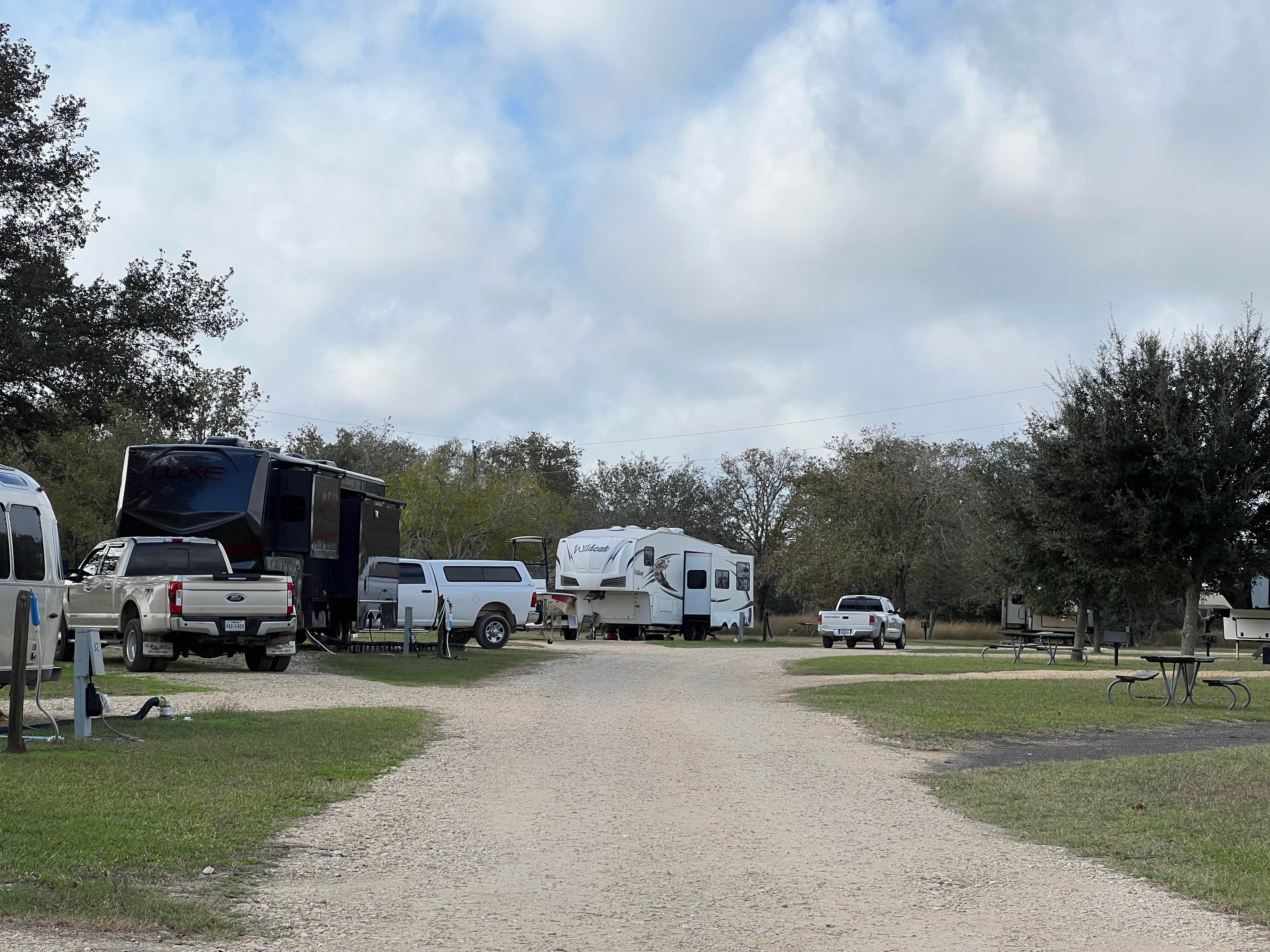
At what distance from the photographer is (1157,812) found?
8758mm

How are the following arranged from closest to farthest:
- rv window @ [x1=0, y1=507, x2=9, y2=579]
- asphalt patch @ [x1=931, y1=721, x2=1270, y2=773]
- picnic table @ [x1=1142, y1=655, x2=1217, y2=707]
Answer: rv window @ [x1=0, y1=507, x2=9, y2=579] < asphalt patch @ [x1=931, y1=721, x2=1270, y2=773] < picnic table @ [x1=1142, y1=655, x2=1217, y2=707]

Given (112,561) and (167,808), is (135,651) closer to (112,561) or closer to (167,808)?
(112,561)

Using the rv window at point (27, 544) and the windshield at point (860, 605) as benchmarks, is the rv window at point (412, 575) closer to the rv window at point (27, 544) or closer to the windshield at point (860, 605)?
the windshield at point (860, 605)

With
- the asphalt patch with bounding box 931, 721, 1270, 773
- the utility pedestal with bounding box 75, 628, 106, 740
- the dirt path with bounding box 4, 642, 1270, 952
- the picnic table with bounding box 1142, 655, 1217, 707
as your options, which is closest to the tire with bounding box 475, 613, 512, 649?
the picnic table with bounding box 1142, 655, 1217, 707

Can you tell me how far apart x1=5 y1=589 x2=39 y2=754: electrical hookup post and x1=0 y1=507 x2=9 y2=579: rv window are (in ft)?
3.37

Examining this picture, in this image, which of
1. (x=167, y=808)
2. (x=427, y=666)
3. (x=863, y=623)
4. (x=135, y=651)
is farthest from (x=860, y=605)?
(x=167, y=808)

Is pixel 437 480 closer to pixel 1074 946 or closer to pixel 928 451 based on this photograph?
pixel 928 451

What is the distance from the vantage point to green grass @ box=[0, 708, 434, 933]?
5.70 metres

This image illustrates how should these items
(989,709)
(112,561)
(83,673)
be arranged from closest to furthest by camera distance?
1. (83,673)
2. (989,709)
3. (112,561)

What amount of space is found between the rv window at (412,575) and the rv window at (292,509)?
→ 7579 mm

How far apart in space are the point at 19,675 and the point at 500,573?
65.9 feet

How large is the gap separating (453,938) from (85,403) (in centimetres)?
2091

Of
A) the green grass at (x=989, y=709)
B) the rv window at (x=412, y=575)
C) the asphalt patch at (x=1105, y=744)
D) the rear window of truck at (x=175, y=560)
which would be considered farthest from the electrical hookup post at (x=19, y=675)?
the rv window at (x=412, y=575)

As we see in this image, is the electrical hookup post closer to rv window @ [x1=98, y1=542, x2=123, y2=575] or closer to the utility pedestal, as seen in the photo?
the utility pedestal
